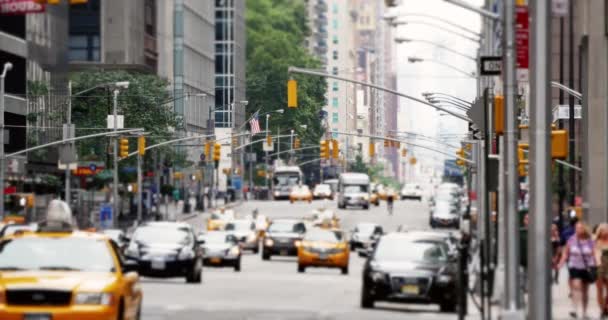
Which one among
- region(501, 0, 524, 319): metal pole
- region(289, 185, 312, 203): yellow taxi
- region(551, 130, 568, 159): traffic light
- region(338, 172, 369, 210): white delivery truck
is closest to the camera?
region(551, 130, 568, 159): traffic light

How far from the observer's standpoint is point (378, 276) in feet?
97.6

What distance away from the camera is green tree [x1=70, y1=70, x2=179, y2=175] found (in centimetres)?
10050

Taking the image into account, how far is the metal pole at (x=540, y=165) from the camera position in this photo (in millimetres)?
20281

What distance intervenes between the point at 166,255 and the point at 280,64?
116880mm

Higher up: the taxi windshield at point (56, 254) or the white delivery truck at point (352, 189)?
the white delivery truck at point (352, 189)

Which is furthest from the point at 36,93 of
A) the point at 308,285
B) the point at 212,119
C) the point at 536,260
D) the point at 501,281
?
the point at 536,260

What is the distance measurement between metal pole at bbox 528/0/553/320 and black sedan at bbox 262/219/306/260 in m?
39.7

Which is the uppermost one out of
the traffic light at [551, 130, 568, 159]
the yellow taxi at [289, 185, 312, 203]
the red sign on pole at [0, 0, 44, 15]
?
the red sign on pole at [0, 0, 44, 15]

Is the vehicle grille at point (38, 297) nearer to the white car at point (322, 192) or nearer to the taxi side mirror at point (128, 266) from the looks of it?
the taxi side mirror at point (128, 266)

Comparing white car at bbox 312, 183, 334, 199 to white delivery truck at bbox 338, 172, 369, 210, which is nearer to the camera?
white delivery truck at bbox 338, 172, 369, 210

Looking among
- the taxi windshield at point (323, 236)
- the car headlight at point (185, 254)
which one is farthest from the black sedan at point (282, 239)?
the car headlight at point (185, 254)

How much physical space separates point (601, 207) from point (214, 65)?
9759 centimetres

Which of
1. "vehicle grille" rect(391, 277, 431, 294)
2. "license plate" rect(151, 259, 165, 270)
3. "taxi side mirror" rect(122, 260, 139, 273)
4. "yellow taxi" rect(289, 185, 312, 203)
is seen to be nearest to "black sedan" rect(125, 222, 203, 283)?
"license plate" rect(151, 259, 165, 270)

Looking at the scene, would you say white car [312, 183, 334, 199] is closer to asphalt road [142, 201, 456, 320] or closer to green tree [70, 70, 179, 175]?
green tree [70, 70, 179, 175]
